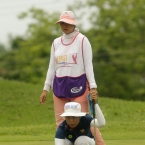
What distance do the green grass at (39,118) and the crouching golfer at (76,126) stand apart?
1.74 meters

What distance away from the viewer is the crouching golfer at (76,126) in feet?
27.0

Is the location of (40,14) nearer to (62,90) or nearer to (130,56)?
(130,56)

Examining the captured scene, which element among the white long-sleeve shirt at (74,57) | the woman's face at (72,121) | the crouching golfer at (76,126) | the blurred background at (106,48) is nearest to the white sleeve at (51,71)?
the white long-sleeve shirt at (74,57)

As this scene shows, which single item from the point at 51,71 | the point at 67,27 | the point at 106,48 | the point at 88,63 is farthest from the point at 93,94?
the point at 106,48

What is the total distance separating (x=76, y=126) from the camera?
834cm

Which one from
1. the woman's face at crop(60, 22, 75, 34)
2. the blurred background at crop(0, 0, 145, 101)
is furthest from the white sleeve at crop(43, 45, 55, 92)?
the blurred background at crop(0, 0, 145, 101)

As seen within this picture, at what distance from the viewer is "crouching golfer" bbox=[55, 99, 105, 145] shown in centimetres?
823

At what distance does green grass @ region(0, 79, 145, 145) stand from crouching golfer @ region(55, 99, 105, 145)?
1.74 metres

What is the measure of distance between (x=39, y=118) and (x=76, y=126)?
26.3 ft

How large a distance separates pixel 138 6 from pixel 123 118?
145 ft

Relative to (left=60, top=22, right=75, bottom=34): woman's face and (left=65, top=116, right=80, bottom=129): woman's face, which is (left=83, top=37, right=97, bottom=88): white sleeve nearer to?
(left=60, top=22, right=75, bottom=34): woman's face

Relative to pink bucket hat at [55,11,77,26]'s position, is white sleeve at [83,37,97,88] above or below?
below

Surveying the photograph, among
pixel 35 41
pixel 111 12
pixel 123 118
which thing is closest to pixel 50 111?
pixel 123 118

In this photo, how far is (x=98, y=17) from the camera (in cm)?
6356
